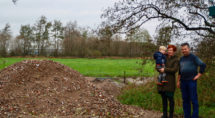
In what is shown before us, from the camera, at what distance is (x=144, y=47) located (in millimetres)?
7617

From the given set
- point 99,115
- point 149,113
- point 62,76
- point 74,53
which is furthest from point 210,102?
point 74,53

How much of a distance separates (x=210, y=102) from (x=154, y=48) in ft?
8.27

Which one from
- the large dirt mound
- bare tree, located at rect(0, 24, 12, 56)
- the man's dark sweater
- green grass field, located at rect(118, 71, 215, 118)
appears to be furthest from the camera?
bare tree, located at rect(0, 24, 12, 56)

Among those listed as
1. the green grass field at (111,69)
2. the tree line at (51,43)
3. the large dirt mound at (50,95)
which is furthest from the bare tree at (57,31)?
the large dirt mound at (50,95)

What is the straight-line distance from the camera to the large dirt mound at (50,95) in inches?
218

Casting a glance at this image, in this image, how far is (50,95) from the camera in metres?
6.20

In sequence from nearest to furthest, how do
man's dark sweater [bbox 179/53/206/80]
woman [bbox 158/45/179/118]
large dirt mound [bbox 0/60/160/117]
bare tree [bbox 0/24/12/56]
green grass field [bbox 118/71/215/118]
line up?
man's dark sweater [bbox 179/53/206/80] < woman [bbox 158/45/179/118] < large dirt mound [bbox 0/60/160/117] < green grass field [bbox 118/71/215/118] < bare tree [bbox 0/24/12/56]

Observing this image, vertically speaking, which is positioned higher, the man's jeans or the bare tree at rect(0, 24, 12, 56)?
the bare tree at rect(0, 24, 12, 56)

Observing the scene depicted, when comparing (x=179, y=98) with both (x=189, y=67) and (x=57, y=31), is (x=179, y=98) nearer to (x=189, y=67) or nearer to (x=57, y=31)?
(x=189, y=67)

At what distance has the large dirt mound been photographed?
5547 millimetres

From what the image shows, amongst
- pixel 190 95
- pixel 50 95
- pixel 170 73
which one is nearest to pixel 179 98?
pixel 170 73

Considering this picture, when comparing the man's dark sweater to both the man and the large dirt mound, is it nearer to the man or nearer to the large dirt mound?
the man

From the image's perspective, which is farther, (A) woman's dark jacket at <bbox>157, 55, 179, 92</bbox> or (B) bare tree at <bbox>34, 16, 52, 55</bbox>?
(B) bare tree at <bbox>34, 16, 52, 55</bbox>

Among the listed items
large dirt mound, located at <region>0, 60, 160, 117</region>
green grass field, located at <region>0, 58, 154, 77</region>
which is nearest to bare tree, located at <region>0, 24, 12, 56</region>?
green grass field, located at <region>0, 58, 154, 77</region>
